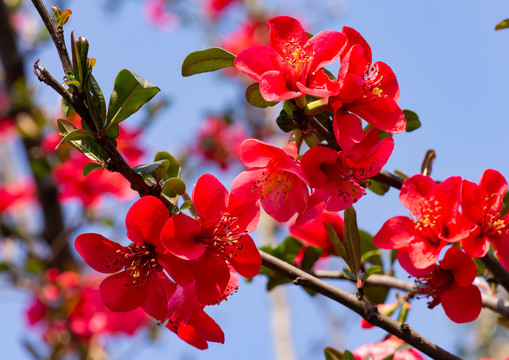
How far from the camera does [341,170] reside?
80cm

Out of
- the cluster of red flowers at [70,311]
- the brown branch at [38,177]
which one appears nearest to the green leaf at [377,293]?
the cluster of red flowers at [70,311]

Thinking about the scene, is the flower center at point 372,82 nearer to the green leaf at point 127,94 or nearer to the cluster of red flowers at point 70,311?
the green leaf at point 127,94

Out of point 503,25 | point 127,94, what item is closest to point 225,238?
point 127,94

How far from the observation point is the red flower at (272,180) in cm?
78

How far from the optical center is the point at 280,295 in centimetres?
375

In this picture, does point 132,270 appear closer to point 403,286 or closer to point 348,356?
point 348,356

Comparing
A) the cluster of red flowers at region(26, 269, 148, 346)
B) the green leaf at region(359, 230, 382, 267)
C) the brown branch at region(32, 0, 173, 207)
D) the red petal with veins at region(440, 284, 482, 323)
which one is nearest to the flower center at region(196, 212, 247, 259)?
the brown branch at region(32, 0, 173, 207)

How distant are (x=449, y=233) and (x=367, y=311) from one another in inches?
6.7

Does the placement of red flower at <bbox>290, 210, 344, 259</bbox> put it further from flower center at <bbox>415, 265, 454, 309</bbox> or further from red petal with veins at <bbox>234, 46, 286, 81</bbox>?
red petal with veins at <bbox>234, 46, 286, 81</bbox>

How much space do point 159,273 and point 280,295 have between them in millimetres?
3010

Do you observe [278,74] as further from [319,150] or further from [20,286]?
[20,286]

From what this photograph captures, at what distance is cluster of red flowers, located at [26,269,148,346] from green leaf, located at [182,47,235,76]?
1.93m

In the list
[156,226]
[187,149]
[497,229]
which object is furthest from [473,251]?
[187,149]

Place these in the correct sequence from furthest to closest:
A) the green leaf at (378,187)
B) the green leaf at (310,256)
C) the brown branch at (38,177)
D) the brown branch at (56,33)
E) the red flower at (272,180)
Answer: the brown branch at (38,177) → the green leaf at (310,256) → the green leaf at (378,187) → the red flower at (272,180) → the brown branch at (56,33)
